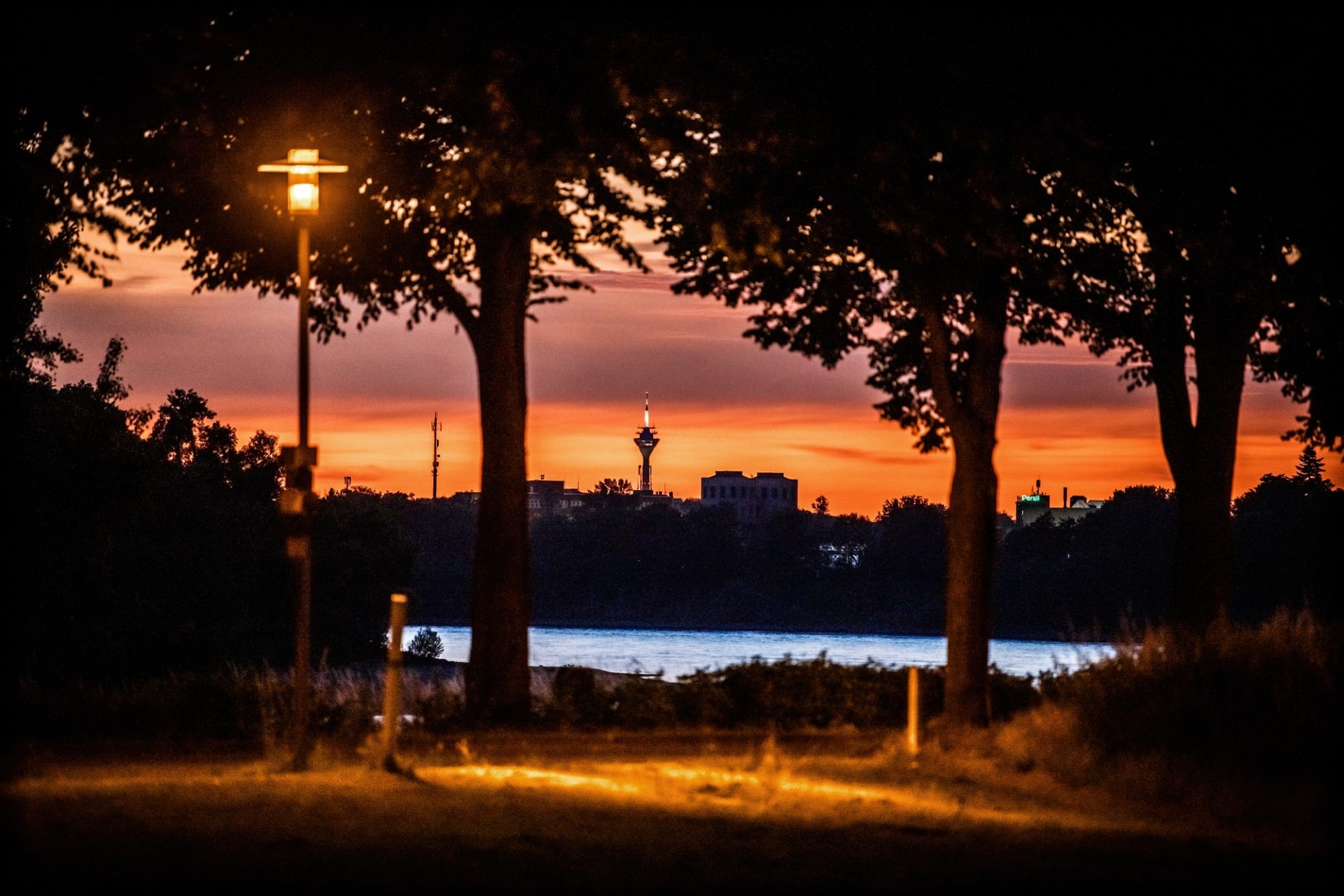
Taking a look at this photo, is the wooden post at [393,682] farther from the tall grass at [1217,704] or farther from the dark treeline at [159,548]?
the dark treeline at [159,548]

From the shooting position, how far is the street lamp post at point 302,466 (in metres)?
17.8

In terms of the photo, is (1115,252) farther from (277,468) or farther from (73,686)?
(277,468)

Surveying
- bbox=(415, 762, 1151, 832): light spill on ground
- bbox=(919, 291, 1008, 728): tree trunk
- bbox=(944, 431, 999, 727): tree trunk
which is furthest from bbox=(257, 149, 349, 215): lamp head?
bbox=(944, 431, 999, 727): tree trunk

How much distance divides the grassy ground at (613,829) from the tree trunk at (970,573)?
4890 millimetres

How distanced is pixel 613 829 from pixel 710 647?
10986cm

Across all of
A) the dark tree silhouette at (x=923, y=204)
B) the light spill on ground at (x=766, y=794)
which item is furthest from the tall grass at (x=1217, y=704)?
the dark tree silhouette at (x=923, y=204)

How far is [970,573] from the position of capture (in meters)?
23.6

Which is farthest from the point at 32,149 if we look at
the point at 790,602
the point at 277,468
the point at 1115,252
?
the point at 790,602

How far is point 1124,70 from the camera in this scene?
71.0ft

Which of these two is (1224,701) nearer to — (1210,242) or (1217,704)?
(1217,704)

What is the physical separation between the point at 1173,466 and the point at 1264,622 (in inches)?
355

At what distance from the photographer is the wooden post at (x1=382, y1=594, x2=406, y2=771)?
49.4ft

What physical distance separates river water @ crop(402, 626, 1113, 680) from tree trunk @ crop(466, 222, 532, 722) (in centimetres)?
4058

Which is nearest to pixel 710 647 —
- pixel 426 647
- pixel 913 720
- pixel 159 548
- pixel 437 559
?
pixel 426 647
